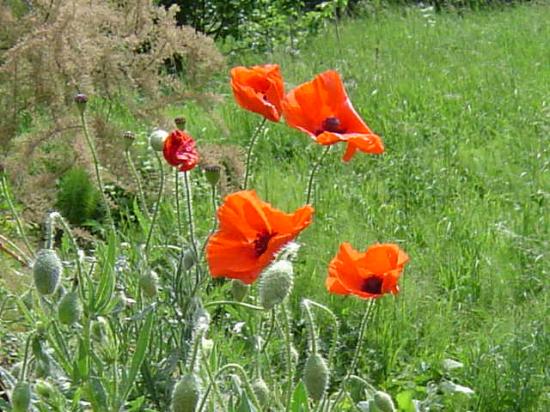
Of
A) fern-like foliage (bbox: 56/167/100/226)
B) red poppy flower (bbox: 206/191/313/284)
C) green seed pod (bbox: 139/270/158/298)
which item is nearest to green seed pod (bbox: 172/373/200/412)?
red poppy flower (bbox: 206/191/313/284)

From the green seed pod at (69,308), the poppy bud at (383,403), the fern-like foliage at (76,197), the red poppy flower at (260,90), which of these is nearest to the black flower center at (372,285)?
the poppy bud at (383,403)

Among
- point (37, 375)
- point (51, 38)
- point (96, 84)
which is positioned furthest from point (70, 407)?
point (96, 84)

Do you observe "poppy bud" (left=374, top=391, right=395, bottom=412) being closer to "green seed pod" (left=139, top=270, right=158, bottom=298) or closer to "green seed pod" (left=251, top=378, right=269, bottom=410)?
"green seed pod" (left=251, top=378, right=269, bottom=410)

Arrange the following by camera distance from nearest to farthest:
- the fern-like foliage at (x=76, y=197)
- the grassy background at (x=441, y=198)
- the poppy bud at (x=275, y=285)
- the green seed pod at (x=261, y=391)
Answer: the poppy bud at (x=275, y=285) → the green seed pod at (x=261, y=391) → the grassy background at (x=441, y=198) → the fern-like foliage at (x=76, y=197)

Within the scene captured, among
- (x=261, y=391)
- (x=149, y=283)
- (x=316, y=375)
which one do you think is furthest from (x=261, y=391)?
(x=149, y=283)

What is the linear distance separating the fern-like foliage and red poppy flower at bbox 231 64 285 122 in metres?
1.94

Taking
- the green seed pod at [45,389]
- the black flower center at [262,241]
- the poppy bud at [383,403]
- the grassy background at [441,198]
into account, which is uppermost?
the black flower center at [262,241]

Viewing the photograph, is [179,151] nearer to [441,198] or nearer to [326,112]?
[326,112]

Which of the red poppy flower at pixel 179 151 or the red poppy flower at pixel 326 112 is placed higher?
the red poppy flower at pixel 326 112

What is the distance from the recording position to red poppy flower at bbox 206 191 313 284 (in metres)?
1.34

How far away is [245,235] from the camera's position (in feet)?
4.51

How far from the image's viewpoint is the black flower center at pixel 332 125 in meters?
1.57

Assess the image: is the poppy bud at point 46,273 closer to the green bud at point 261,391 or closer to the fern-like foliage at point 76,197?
the green bud at point 261,391

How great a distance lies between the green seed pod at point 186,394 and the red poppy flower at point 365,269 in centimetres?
28
